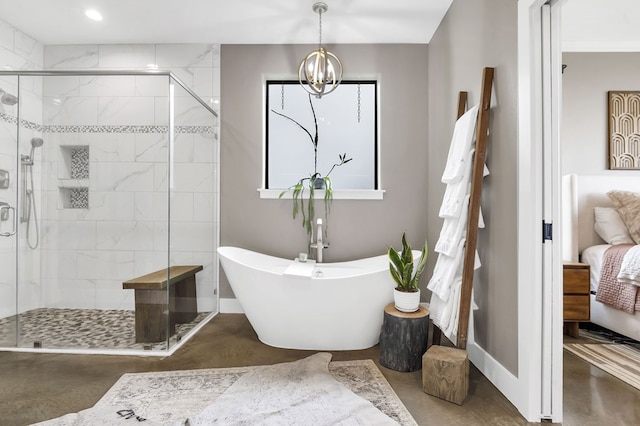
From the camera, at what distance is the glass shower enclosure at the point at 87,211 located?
2.23 meters

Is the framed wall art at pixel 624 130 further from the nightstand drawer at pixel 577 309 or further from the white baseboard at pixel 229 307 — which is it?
the white baseboard at pixel 229 307

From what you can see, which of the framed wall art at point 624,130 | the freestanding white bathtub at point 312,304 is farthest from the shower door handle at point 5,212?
the framed wall art at point 624,130

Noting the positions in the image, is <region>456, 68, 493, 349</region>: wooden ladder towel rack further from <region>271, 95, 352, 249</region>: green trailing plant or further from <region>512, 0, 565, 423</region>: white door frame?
<region>271, 95, 352, 249</region>: green trailing plant

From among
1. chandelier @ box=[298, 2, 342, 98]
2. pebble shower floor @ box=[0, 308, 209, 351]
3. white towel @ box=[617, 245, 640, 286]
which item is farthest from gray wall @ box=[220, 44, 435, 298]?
white towel @ box=[617, 245, 640, 286]

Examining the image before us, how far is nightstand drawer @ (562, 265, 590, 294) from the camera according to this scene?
243 centimetres

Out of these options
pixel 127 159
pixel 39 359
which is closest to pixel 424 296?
pixel 127 159

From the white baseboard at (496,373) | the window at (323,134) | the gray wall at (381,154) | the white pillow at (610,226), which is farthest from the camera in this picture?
the window at (323,134)

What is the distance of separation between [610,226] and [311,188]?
2.45 m

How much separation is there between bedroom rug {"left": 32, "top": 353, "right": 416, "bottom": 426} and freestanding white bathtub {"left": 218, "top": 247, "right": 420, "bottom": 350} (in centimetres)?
22

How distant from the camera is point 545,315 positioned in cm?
148

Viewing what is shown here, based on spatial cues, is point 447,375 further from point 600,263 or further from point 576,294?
point 600,263

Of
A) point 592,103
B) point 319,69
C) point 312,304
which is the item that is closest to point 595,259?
point 592,103

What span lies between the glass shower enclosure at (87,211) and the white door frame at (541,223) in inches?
82.7

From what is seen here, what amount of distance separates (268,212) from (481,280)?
183 centimetres
